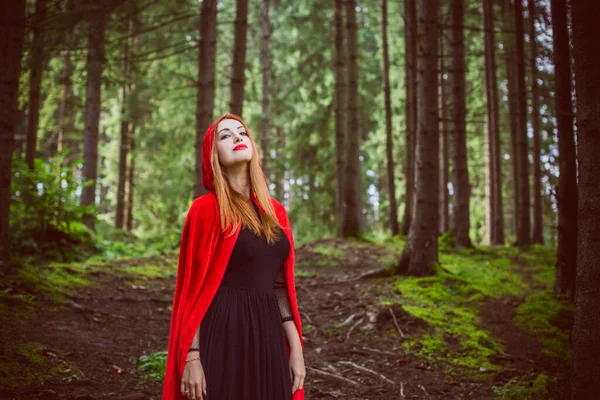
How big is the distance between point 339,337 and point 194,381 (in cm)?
448

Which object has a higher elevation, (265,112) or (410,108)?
(265,112)

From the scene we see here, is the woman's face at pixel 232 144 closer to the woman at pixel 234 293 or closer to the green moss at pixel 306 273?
the woman at pixel 234 293

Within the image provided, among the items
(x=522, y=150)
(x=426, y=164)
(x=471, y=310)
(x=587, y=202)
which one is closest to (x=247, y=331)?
(x=587, y=202)

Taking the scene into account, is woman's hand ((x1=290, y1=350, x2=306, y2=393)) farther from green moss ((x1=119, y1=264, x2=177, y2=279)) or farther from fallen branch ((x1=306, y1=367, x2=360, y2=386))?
green moss ((x1=119, y1=264, x2=177, y2=279))

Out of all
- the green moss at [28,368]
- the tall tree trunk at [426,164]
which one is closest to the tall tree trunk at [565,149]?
the tall tree trunk at [426,164]

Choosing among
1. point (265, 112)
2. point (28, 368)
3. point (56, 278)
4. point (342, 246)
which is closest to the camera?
point (28, 368)

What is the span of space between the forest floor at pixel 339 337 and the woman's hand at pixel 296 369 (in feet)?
7.36

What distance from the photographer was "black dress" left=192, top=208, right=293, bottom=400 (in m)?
2.40

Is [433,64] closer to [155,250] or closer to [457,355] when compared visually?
[457,355]

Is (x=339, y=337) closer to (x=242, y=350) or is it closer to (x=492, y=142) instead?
(x=242, y=350)

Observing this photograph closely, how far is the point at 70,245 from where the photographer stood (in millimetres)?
9836

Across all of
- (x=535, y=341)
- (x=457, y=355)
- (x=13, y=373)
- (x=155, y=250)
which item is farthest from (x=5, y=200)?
(x=155, y=250)

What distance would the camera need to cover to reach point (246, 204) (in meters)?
2.74

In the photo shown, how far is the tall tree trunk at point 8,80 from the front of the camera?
17.8ft
